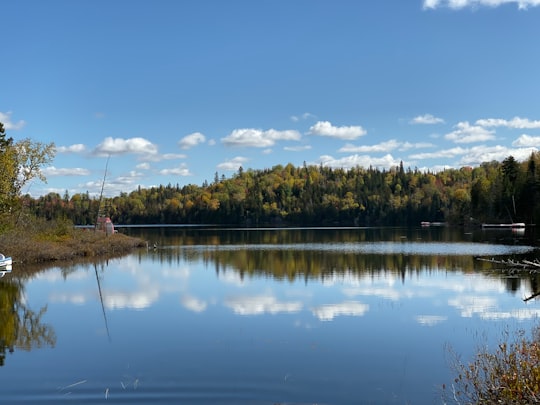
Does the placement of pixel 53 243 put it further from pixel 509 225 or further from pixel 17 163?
pixel 509 225

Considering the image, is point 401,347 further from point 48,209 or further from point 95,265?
point 48,209

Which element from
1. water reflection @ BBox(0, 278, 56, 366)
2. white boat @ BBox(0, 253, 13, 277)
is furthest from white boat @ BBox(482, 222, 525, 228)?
water reflection @ BBox(0, 278, 56, 366)

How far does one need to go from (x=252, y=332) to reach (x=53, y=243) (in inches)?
1301

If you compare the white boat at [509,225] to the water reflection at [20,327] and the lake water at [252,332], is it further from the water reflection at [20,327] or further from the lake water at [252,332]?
the water reflection at [20,327]

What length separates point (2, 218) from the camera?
42062mm

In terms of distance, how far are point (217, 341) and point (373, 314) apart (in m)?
6.21

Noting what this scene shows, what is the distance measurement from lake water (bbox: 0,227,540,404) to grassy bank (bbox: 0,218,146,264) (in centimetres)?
921

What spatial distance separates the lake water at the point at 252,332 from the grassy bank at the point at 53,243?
921cm

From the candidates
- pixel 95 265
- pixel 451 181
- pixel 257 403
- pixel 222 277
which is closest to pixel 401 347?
pixel 257 403

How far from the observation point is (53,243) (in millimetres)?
45250

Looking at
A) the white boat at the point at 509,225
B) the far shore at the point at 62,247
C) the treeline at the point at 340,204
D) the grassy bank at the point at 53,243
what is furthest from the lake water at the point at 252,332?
the treeline at the point at 340,204

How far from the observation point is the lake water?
11273mm

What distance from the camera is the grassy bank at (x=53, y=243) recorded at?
40.7 metres

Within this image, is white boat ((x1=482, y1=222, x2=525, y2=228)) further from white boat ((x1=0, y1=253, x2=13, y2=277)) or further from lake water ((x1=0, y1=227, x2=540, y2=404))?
white boat ((x1=0, y1=253, x2=13, y2=277))
